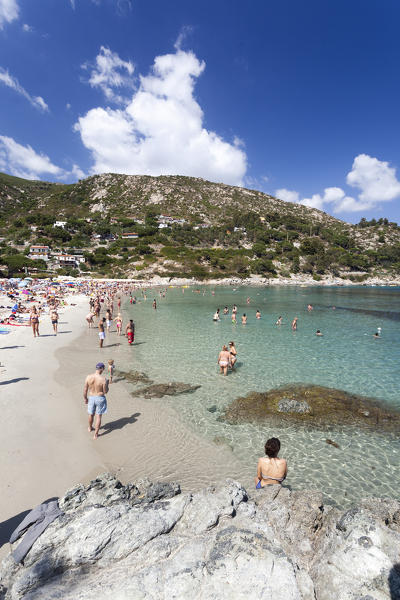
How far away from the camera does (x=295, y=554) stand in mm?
3367

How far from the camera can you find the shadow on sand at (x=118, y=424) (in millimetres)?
8133

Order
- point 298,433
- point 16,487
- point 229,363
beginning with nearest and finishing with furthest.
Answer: point 16,487 → point 298,433 → point 229,363

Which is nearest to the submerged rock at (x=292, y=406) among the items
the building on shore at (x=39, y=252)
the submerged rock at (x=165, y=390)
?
the submerged rock at (x=165, y=390)

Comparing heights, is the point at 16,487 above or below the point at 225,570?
below

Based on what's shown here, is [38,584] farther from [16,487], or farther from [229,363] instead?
[229,363]

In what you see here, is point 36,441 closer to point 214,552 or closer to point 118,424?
point 118,424

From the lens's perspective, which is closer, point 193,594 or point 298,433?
point 193,594

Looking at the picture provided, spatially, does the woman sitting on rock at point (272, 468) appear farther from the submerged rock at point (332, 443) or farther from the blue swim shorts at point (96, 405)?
the blue swim shorts at point (96, 405)

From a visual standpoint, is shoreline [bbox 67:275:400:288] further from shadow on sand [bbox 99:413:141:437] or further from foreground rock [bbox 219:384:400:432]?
shadow on sand [bbox 99:413:141:437]

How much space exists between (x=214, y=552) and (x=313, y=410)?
7.94 meters

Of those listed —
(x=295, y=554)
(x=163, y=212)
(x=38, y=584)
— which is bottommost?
(x=295, y=554)

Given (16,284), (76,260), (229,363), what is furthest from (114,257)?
(229,363)

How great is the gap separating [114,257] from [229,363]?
86569 millimetres

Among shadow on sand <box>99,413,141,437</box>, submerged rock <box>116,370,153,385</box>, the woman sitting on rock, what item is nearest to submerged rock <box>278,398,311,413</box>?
the woman sitting on rock
